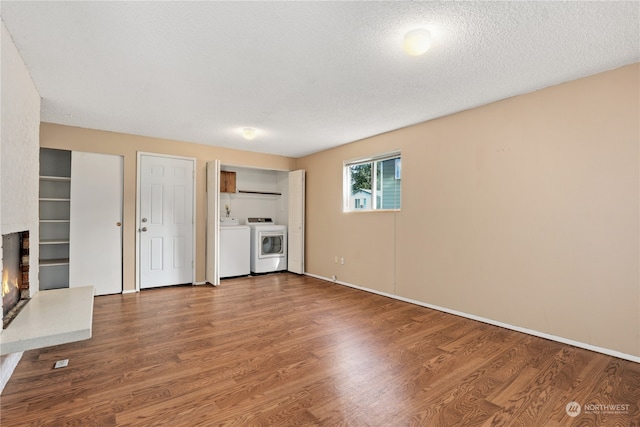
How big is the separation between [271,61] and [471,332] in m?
3.02

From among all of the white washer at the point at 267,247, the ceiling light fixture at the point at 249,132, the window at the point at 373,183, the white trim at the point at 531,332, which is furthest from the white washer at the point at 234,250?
the white trim at the point at 531,332

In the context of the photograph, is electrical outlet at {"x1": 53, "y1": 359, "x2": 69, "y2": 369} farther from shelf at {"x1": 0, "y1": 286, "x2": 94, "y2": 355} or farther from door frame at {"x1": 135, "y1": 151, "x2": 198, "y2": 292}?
door frame at {"x1": 135, "y1": 151, "x2": 198, "y2": 292}

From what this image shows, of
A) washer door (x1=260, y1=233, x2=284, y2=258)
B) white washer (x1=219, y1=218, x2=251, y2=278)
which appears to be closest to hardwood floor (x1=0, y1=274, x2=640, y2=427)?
white washer (x1=219, y1=218, x2=251, y2=278)

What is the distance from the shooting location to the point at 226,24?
1.93 metres

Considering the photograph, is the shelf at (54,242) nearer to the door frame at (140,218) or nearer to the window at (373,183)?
the door frame at (140,218)

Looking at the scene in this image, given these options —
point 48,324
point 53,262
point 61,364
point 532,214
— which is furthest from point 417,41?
point 53,262

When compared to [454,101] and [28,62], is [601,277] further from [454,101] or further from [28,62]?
[28,62]

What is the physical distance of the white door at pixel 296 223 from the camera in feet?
19.1

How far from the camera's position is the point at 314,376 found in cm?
212

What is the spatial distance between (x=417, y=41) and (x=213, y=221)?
386cm

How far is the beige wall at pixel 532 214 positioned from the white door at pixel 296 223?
1.92 meters

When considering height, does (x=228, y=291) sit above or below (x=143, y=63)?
below

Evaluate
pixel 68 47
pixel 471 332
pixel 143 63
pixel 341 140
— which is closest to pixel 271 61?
pixel 143 63

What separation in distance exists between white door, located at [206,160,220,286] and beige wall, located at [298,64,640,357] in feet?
8.31
